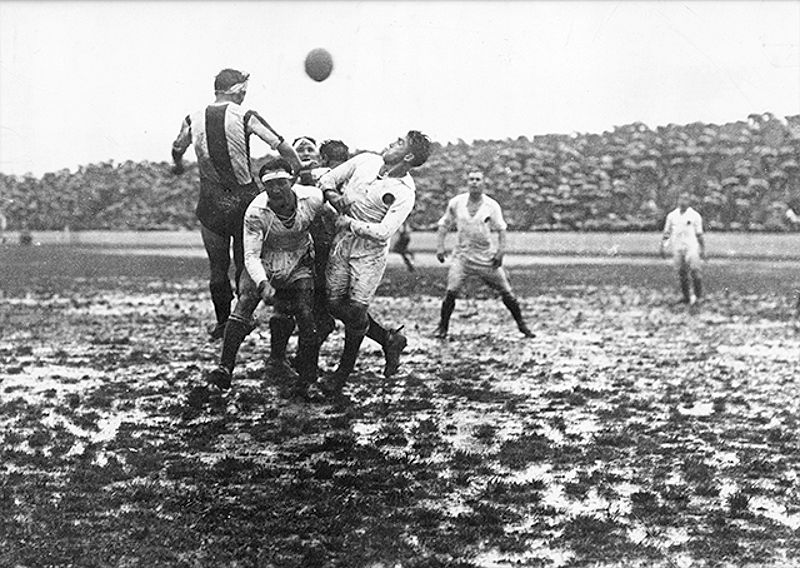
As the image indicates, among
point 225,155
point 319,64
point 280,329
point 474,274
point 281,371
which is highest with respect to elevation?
point 319,64

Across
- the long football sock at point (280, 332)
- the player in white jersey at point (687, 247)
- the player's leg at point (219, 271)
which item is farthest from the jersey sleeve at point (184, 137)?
the player in white jersey at point (687, 247)

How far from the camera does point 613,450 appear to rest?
20.5 feet

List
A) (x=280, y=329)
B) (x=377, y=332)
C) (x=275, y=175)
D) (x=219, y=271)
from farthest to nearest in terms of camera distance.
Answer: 1. (x=280, y=329)
2. (x=377, y=332)
3. (x=219, y=271)
4. (x=275, y=175)

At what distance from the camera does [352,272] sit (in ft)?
24.8

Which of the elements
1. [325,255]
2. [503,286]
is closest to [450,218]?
[503,286]

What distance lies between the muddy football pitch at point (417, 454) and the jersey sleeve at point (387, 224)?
129 cm

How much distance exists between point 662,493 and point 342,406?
2913 mm

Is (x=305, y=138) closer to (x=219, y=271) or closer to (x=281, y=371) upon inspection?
(x=219, y=271)

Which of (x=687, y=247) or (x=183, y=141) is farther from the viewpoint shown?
(x=687, y=247)

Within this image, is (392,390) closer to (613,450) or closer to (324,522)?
(613,450)

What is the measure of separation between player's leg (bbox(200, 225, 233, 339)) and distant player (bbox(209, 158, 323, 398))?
43 centimetres

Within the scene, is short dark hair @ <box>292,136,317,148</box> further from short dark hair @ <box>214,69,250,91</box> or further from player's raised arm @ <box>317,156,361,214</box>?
short dark hair @ <box>214,69,250,91</box>

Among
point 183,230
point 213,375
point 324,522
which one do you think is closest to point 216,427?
point 213,375

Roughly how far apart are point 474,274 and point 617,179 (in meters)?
28.5
